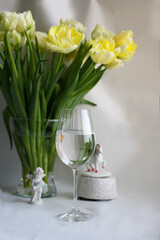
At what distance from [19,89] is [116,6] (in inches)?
15.6

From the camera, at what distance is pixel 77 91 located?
0.93 metres

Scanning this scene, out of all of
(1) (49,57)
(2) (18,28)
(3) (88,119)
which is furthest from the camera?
(1) (49,57)

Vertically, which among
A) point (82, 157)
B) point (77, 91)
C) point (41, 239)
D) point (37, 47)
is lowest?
point (41, 239)

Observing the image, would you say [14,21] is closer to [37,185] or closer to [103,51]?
[103,51]

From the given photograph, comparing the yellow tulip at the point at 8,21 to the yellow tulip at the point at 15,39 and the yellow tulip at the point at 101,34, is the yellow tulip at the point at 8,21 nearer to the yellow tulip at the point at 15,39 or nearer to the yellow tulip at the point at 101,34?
the yellow tulip at the point at 15,39

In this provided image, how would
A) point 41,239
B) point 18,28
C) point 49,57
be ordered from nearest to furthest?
1. point 41,239
2. point 18,28
3. point 49,57

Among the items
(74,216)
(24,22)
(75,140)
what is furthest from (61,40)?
(74,216)

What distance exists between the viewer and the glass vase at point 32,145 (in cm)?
90

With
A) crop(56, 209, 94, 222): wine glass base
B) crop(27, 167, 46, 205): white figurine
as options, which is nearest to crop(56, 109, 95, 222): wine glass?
crop(56, 209, 94, 222): wine glass base

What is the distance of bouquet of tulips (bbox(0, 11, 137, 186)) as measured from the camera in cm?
85

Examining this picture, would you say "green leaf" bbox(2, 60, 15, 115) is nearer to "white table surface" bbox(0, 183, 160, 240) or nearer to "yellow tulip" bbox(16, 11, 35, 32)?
"yellow tulip" bbox(16, 11, 35, 32)

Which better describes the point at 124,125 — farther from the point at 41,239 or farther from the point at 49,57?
the point at 41,239

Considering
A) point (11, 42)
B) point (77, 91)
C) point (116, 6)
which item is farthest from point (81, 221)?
point (116, 6)

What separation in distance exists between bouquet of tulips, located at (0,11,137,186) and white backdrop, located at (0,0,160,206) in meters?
0.14
